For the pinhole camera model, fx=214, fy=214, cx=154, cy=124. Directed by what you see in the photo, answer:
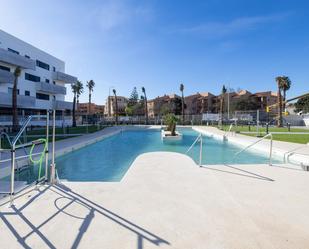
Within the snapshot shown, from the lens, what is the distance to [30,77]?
3033 centimetres

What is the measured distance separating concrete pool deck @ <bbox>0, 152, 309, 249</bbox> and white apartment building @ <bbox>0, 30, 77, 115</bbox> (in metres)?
26.0

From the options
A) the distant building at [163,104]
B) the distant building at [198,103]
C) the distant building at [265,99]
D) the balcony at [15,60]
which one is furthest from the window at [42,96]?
the distant building at [265,99]

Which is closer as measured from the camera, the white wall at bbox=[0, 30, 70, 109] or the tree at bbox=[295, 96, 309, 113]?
the white wall at bbox=[0, 30, 70, 109]

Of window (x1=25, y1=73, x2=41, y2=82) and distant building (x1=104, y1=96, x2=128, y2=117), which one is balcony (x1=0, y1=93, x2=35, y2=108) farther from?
distant building (x1=104, y1=96, x2=128, y2=117)

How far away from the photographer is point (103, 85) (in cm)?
4981

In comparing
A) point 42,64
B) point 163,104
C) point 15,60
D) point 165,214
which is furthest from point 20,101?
point 163,104

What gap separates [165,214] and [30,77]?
33.4 m

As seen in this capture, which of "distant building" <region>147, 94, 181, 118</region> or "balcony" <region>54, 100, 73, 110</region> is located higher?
"distant building" <region>147, 94, 181, 118</region>

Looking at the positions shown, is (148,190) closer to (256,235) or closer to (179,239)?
(179,239)

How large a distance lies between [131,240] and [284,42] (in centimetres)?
1957

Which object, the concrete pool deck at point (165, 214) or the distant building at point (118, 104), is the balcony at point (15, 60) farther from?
the distant building at point (118, 104)

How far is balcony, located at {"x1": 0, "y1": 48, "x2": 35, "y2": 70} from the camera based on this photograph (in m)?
24.2

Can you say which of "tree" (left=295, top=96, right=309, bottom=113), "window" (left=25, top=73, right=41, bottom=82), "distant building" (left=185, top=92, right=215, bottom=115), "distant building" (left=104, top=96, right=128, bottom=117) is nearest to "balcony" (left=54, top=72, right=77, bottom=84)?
"window" (left=25, top=73, right=41, bottom=82)

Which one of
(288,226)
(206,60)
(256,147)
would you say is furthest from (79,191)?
(206,60)
